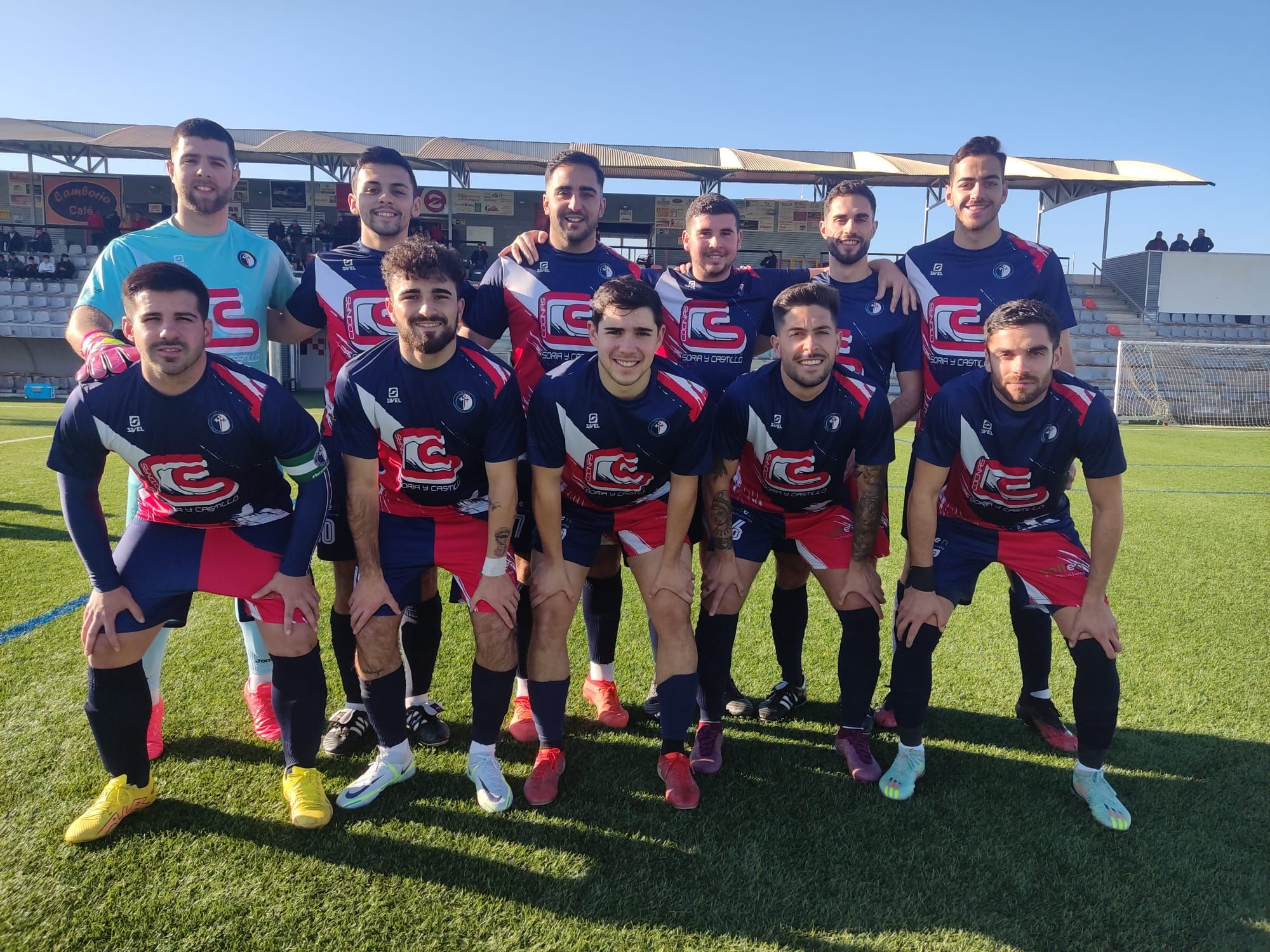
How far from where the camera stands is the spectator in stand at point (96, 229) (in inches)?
1002

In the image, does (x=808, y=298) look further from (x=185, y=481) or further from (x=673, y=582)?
(x=185, y=481)

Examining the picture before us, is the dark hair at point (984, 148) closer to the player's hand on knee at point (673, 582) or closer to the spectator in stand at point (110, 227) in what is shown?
the player's hand on knee at point (673, 582)

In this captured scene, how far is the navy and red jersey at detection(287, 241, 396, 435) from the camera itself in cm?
334

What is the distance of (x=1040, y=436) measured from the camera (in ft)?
9.93

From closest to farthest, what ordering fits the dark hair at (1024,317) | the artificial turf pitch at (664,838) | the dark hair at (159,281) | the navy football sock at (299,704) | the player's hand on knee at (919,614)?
the artificial turf pitch at (664,838)
the dark hair at (159,281)
the navy football sock at (299,704)
the dark hair at (1024,317)
the player's hand on knee at (919,614)

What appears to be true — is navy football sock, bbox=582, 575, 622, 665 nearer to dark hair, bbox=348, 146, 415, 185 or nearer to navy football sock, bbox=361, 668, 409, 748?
navy football sock, bbox=361, 668, 409, 748

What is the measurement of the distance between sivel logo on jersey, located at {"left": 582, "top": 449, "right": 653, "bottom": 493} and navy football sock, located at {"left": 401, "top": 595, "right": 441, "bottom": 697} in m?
0.94

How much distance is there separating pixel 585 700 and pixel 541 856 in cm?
A: 121

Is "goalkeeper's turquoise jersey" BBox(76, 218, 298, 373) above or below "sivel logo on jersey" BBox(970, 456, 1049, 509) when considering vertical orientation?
above

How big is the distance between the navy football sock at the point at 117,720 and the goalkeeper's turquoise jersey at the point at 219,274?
1.30 metres

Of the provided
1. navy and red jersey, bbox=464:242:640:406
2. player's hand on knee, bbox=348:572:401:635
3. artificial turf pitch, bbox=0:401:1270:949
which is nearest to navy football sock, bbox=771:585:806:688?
artificial turf pitch, bbox=0:401:1270:949

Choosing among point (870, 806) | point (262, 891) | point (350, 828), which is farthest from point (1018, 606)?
point (262, 891)

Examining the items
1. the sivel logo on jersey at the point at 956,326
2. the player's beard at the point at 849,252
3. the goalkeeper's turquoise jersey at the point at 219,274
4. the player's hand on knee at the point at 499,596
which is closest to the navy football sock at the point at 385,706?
the player's hand on knee at the point at 499,596

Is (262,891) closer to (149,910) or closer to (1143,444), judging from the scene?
(149,910)
